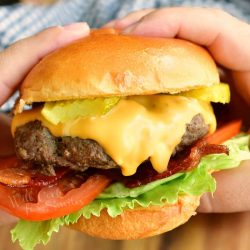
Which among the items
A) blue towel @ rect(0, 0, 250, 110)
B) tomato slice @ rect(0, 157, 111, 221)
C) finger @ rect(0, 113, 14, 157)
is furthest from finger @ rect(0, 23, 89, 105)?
blue towel @ rect(0, 0, 250, 110)

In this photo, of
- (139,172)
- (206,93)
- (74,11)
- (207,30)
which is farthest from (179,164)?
(74,11)

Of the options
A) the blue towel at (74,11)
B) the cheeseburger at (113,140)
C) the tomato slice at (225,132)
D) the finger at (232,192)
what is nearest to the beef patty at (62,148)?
the cheeseburger at (113,140)

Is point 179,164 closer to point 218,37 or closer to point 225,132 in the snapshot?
point 225,132

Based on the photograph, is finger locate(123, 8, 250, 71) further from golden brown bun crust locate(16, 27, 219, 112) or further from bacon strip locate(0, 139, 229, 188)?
bacon strip locate(0, 139, 229, 188)

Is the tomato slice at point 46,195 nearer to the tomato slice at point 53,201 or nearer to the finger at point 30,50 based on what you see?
the tomato slice at point 53,201

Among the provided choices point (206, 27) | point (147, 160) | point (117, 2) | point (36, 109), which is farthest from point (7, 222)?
point (117, 2)

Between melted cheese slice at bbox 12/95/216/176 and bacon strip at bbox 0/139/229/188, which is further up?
melted cheese slice at bbox 12/95/216/176
